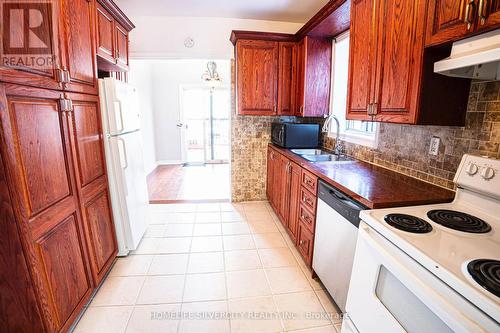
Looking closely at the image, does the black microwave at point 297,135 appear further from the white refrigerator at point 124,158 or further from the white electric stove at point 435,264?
the white electric stove at point 435,264

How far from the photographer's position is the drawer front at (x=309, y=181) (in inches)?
75.3

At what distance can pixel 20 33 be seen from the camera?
1.23 meters

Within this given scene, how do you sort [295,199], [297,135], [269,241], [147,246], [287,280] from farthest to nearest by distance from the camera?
1. [297,135]
2. [269,241]
3. [147,246]
4. [295,199]
5. [287,280]

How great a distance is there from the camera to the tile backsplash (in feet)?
4.10

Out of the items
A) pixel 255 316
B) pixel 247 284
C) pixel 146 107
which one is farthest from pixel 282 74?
pixel 146 107

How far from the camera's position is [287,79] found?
3.13 m

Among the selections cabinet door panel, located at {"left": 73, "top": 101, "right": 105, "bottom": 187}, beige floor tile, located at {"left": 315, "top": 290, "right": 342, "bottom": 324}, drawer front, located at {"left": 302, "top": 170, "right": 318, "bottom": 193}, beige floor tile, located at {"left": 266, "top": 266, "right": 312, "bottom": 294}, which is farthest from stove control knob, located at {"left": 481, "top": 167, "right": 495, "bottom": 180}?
cabinet door panel, located at {"left": 73, "top": 101, "right": 105, "bottom": 187}

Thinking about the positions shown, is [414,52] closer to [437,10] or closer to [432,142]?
[437,10]

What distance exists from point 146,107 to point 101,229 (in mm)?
4006

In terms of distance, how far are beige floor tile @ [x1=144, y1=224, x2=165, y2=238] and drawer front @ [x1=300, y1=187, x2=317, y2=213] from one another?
1642 millimetres

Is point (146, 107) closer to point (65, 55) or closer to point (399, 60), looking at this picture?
point (65, 55)

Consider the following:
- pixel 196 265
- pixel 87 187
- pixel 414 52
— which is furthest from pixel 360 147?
pixel 87 187

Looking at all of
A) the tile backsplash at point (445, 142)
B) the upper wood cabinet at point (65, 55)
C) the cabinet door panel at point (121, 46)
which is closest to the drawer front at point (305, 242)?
the tile backsplash at point (445, 142)

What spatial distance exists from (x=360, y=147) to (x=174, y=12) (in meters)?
2.66
